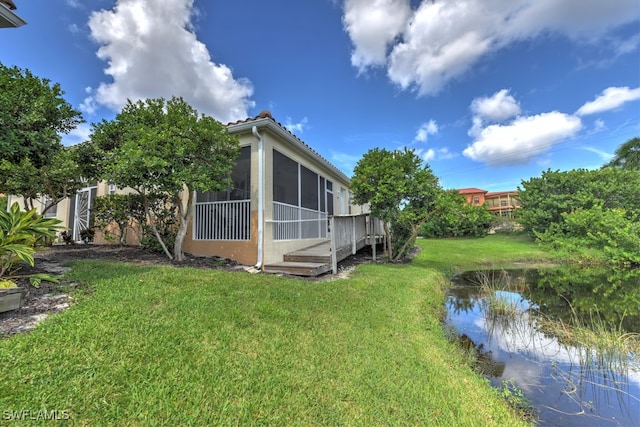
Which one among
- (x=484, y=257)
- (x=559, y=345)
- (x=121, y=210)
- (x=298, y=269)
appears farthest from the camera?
(x=484, y=257)

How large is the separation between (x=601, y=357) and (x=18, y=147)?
33.2 ft

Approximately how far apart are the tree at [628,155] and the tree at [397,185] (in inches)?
828

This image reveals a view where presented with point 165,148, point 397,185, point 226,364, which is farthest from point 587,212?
point 165,148

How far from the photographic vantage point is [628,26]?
8734 mm

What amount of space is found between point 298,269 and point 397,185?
360 cm

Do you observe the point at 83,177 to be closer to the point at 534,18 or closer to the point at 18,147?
the point at 18,147

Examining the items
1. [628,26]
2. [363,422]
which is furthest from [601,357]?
[628,26]

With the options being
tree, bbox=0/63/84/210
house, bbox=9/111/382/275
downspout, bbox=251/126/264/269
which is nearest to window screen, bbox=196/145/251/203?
house, bbox=9/111/382/275

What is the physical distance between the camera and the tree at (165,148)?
5.29 metres

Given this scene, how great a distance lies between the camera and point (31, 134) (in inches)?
204

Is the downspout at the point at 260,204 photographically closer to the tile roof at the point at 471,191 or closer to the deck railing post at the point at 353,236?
the deck railing post at the point at 353,236

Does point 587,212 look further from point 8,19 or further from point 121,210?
point 8,19

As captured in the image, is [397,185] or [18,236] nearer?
[18,236]

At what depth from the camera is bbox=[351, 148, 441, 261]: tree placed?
7.60 meters
